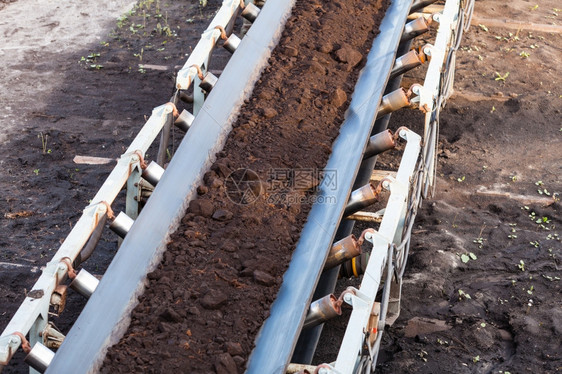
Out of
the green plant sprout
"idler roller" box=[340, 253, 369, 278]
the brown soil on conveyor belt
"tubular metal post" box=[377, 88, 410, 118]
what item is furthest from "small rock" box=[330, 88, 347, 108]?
the green plant sprout

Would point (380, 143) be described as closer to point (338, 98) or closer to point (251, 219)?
point (338, 98)

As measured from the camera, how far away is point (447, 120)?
6.54 meters

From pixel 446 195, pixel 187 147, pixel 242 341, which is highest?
pixel 187 147

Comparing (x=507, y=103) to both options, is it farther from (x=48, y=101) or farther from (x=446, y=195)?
(x=48, y=101)

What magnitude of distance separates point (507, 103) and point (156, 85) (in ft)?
11.1

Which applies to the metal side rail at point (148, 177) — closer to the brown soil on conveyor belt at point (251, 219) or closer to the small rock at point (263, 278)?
the brown soil on conveyor belt at point (251, 219)

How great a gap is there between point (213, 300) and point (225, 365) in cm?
41

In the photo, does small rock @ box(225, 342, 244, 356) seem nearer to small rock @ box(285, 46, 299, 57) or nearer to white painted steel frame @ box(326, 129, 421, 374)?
white painted steel frame @ box(326, 129, 421, 374)

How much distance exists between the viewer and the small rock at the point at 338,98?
5.09 m

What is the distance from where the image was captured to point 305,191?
4469mm

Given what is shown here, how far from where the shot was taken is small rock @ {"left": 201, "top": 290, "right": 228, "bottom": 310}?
12.0 ft

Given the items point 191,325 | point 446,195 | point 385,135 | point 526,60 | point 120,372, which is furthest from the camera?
point 526,60

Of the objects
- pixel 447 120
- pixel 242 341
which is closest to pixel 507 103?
pixel 447 120

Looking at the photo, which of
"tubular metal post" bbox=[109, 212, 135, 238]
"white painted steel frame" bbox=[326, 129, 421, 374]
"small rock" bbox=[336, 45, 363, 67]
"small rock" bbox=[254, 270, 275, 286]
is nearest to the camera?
"white painted steel frame" bbox=[326, 129, 421, 374]
